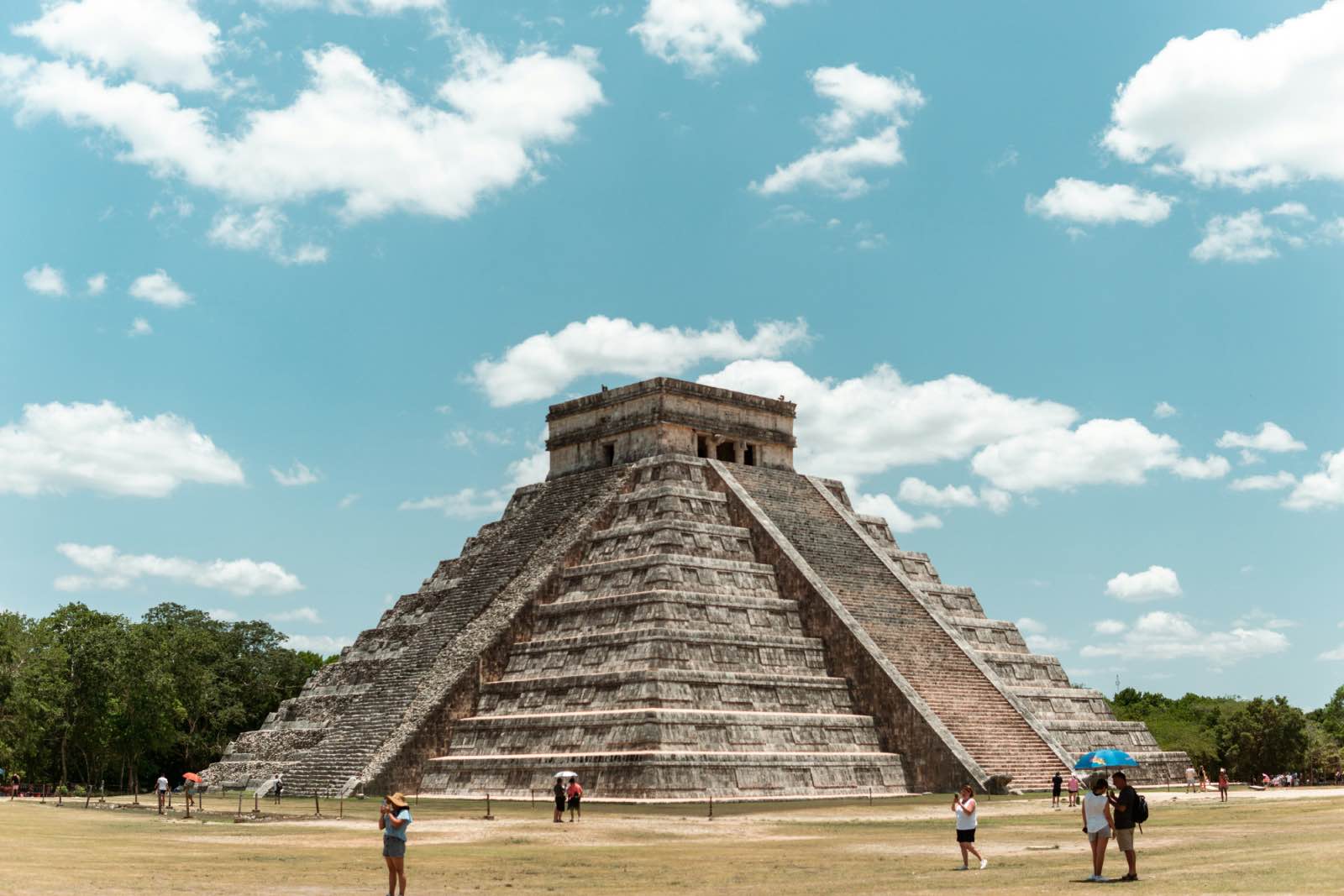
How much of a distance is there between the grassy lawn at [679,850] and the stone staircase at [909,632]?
14.0 feet

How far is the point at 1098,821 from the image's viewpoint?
16734 mm

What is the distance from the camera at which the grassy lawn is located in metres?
16.8

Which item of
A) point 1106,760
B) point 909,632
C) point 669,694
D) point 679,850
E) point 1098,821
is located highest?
point 909,632

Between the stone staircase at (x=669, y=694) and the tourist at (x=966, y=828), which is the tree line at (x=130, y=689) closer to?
the stone staircase at (x=669, y=694)

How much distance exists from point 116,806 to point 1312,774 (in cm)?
4990

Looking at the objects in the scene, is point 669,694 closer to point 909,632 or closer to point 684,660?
point 684,660

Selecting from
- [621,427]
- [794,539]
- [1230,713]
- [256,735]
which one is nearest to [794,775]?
[794,539]

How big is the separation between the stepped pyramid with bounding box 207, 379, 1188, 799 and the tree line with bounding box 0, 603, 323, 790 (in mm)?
12184

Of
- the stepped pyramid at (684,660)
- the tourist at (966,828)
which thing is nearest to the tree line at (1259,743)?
the stepped pyramid at (684,660)

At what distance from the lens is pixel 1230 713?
209ft

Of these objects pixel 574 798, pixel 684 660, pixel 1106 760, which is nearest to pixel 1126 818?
pixel 1106 760

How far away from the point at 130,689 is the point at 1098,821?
4920cm

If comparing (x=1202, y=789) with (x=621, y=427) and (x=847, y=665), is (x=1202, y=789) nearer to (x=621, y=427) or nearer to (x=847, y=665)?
(x=847, y=665)

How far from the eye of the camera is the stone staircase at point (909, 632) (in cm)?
3738
